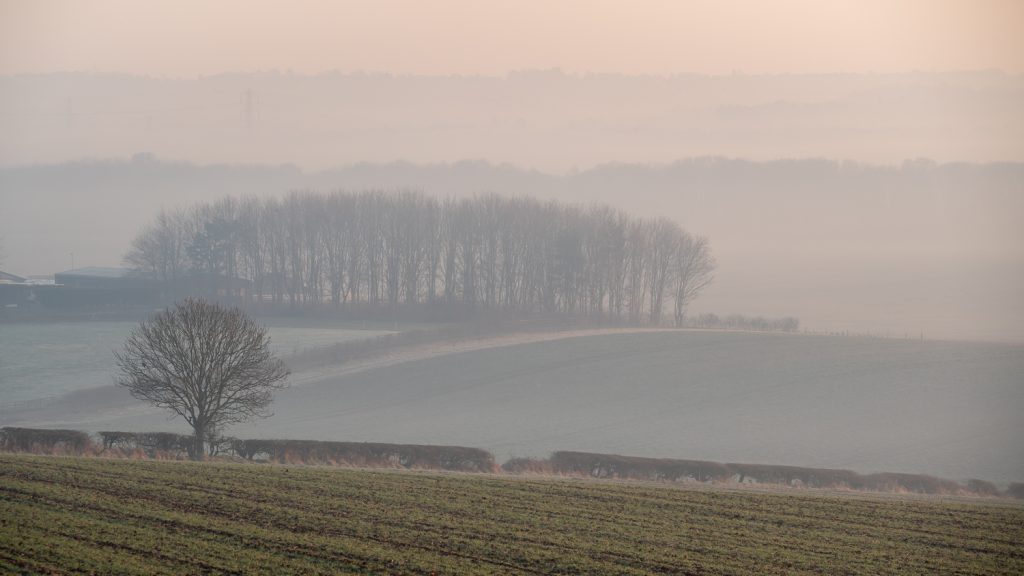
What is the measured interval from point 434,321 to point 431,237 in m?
20.0

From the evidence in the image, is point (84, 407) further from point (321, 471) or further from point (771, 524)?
point (771, 524)

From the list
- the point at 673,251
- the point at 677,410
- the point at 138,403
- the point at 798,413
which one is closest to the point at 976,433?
the point at 798,413

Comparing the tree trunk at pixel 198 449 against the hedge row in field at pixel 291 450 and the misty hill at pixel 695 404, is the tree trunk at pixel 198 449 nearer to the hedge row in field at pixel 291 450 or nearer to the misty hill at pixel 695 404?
the hedge row in field at pixel 291 450

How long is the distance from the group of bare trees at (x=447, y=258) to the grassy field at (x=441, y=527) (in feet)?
268

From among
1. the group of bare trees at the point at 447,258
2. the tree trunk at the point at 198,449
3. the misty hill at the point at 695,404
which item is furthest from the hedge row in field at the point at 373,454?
the group of bare trees at the point at 447,258

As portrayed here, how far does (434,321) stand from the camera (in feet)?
327

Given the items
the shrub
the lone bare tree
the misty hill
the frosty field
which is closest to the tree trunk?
the lone bare tree

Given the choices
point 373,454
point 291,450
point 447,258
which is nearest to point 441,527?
point 373,454

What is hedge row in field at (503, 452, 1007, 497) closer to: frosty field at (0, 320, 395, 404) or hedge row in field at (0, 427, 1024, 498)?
hedge row in field at (0, 427, 1024, 498)

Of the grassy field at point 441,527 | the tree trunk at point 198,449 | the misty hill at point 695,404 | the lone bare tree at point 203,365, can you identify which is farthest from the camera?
the misty hill at point 695,404

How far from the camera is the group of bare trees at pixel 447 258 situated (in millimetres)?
111938

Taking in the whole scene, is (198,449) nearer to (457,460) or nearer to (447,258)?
(457,460)

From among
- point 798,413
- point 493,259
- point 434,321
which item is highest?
point 493,259

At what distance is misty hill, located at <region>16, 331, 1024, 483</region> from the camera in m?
48.0
